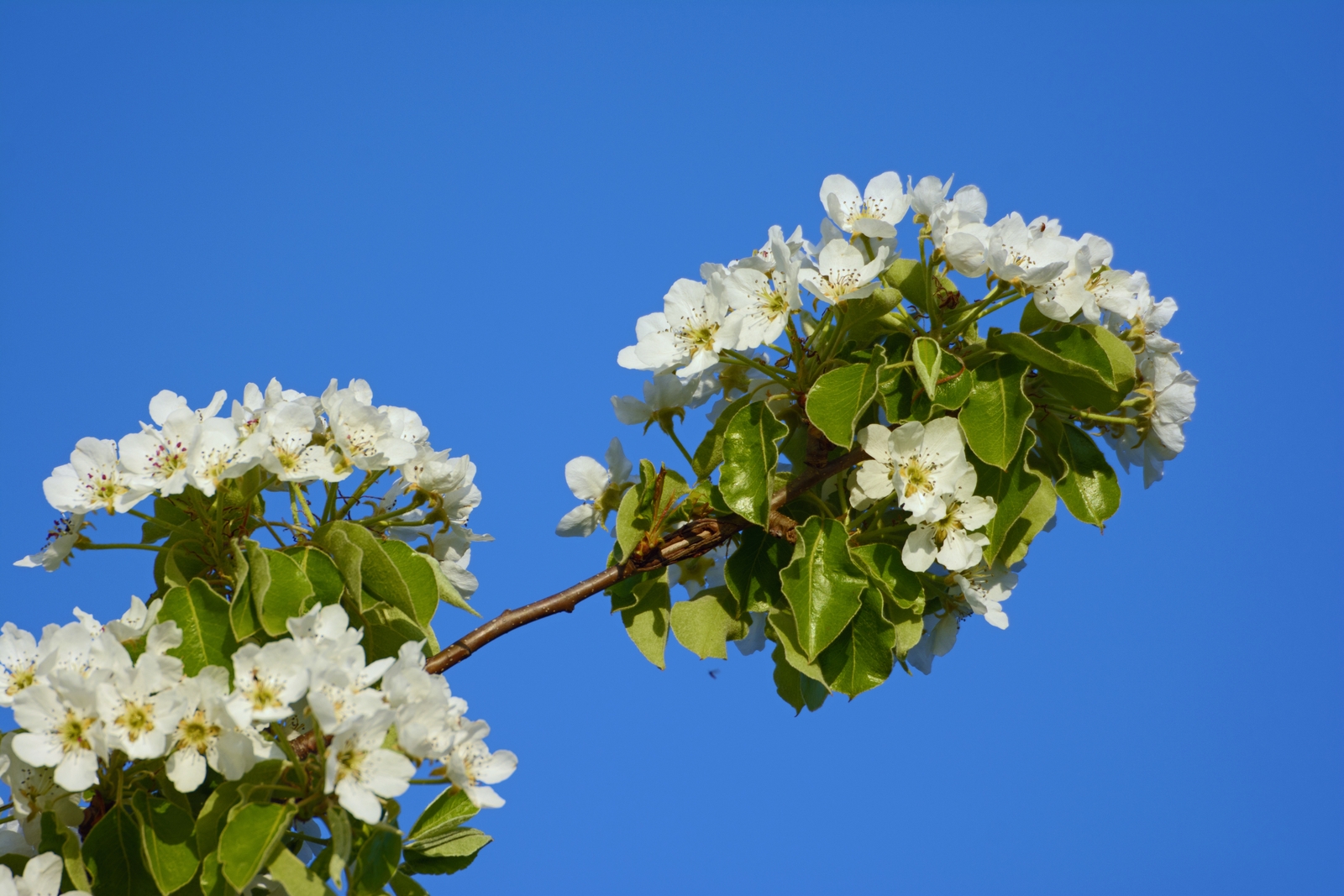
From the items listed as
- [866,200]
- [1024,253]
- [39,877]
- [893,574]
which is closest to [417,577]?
[39,877]

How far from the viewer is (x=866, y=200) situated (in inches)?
89.1

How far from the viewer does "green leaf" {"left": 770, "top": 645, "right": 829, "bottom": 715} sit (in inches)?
92.4

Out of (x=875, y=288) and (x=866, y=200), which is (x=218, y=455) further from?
(x=866, y=200)

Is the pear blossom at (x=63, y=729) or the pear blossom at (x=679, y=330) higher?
the pear blossom at (x=679, y=330)

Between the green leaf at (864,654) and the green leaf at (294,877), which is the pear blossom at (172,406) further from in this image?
the green leaf at (864,654)

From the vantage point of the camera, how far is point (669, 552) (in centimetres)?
216

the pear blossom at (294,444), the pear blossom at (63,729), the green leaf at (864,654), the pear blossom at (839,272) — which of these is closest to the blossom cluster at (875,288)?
the pear blossom at (839,272)

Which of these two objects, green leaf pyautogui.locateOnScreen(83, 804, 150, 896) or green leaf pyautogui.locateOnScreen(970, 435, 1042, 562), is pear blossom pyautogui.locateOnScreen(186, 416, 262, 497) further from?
green leaf pyautogui.locateOnScreen(970, 435, 1042, 562)

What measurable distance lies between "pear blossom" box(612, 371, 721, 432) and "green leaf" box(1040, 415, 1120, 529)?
0.64 metres

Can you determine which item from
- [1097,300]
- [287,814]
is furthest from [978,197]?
[287,814]

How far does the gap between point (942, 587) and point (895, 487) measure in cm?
32

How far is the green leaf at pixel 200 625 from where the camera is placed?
1.90 m

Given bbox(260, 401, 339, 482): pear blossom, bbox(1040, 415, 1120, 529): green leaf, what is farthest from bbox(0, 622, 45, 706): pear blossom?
bbox(1040, 415, 1120, 529): green leaf

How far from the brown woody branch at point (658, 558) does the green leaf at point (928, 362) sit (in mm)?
191
